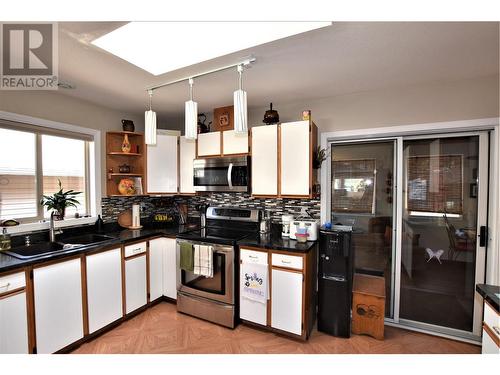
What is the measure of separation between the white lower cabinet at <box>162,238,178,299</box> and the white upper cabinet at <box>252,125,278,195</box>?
4.02ft

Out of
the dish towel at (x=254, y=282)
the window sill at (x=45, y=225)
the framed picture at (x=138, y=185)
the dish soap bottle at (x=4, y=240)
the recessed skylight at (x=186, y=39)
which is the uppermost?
the recessed skylight at (x=186, y=39)

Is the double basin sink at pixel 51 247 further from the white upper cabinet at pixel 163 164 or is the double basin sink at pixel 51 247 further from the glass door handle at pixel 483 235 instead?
the glass door handle at pixel 483 235

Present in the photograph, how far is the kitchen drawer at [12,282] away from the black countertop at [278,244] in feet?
5.56

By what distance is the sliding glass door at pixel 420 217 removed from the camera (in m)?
2.21

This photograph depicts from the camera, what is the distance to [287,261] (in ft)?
6.98

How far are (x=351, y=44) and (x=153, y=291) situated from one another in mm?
3129

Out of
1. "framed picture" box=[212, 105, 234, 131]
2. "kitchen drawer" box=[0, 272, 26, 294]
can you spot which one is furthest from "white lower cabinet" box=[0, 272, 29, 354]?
"framed picture" box=[212, 105, 234, 131]

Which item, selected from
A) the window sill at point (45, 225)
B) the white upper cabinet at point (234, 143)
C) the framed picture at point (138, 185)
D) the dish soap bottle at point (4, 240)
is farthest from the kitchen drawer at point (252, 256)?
the dish soap bottle at point (4, 240)

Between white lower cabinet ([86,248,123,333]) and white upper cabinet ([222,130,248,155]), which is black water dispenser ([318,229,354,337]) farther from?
white lower cabinet ([86,248,123,333])

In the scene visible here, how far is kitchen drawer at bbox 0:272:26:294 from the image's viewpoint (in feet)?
5.09

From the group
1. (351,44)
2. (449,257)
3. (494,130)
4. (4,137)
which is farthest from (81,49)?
(449,257)

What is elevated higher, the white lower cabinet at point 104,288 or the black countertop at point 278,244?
the black countertop at point 278,244

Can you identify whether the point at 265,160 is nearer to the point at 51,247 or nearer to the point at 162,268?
the point at 162,268

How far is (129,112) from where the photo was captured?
10.3 ft
